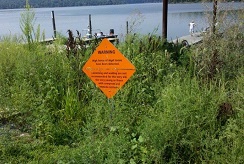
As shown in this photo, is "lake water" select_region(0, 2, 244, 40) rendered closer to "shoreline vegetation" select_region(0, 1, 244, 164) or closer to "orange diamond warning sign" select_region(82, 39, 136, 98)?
"shoreline vegetation" select_region(0, 1, 244, 164)

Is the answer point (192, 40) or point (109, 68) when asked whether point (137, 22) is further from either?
point (192, 40)

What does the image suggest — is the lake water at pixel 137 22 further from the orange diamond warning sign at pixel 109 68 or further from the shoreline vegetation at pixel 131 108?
the orange diamond warning sign at pixel 109 68

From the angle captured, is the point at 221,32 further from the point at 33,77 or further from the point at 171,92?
the point at 33,77

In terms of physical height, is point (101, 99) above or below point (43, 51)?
below

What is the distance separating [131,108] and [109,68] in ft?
2.03

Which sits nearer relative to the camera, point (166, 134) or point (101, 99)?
point (166, 134)

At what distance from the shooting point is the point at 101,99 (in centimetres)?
411

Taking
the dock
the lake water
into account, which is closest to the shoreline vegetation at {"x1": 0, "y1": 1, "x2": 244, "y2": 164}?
the lake water

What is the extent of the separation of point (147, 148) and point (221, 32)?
3.46 meters

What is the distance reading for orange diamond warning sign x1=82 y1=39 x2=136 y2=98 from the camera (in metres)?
3.55

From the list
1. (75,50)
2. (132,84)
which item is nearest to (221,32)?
(132,84)

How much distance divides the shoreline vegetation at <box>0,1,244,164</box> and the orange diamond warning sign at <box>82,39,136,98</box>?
27 centimetres

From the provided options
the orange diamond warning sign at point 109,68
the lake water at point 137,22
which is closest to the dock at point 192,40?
the lake water at point 137,22

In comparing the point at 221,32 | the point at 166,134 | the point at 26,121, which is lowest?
the point at 26,121
